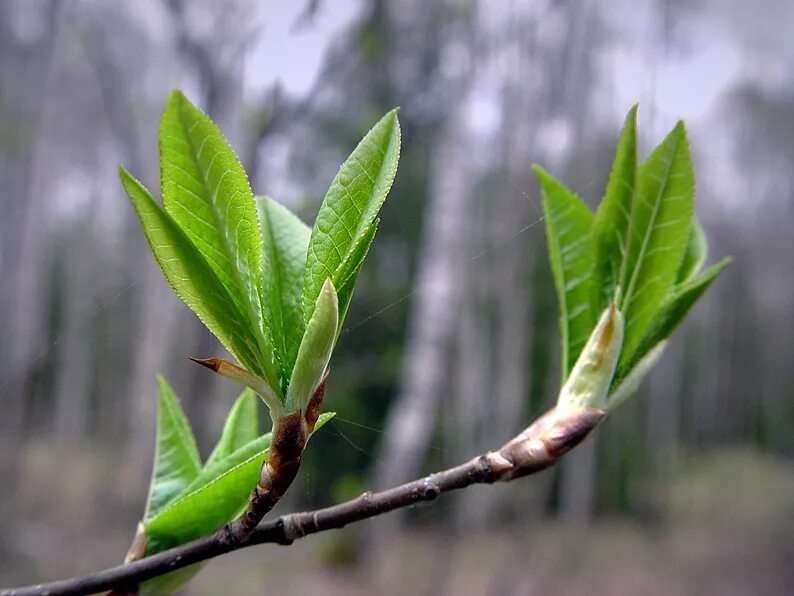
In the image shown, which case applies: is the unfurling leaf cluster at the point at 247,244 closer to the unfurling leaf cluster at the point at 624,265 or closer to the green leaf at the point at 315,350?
the green leaf at the point at 315,350

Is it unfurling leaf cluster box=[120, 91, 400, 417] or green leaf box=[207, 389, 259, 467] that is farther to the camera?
Result: green leaf box=[207, 389, 259, 467]

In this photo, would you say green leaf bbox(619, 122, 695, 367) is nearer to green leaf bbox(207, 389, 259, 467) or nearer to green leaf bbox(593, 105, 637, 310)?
green leaf bbox(593, 105, 637, 310)

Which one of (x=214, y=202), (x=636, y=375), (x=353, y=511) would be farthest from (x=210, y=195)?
(x=636, y=375)

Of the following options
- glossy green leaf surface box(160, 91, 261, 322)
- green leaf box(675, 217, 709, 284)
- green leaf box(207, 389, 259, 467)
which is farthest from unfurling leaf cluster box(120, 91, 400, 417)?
green leaf box(675, 217, 709, 284)

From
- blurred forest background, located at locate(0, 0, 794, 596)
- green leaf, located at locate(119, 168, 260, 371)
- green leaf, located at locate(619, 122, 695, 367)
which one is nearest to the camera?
green leaf, located at locate(119, 168, 260, 371)

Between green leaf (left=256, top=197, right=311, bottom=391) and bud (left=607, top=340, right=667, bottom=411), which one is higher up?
green leaf (left=256, top=197, right=311, bottom=391)

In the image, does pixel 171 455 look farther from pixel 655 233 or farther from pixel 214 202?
pixel 655 233

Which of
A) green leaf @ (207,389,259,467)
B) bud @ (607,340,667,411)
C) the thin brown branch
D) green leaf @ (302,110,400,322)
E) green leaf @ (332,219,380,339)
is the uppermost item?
green leaf @ (302,110,400,322)
